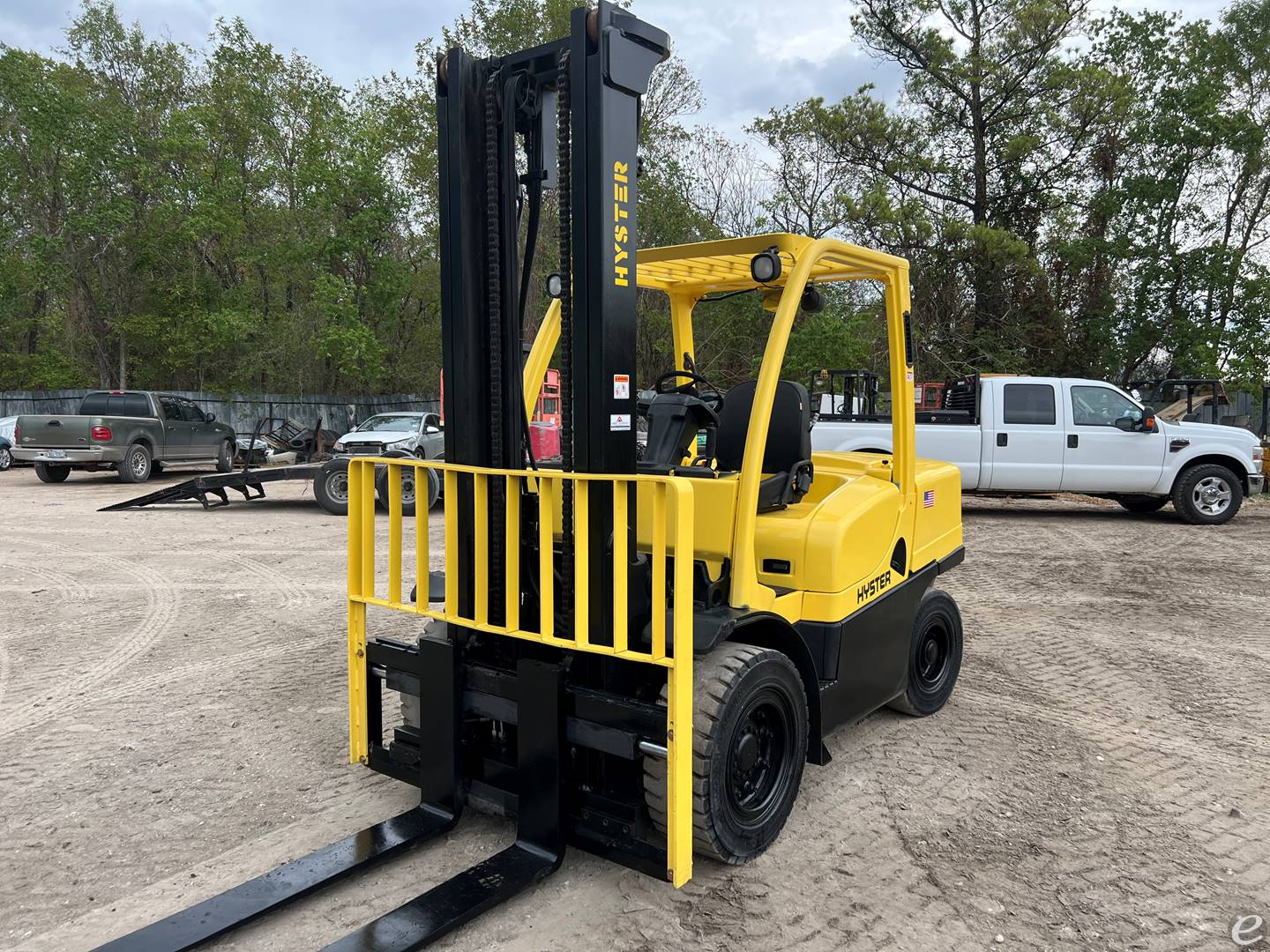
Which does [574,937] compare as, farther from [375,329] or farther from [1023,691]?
[375,329]

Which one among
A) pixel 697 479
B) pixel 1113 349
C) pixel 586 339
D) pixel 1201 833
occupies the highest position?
pixel 1113 349

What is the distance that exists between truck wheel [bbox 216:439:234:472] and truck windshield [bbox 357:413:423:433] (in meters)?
5.03

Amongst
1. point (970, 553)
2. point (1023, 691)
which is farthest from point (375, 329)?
point (1023, 691)

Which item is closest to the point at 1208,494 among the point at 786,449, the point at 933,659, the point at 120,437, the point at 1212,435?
the point at 1212,435

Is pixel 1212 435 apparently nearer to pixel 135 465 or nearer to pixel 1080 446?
pixel 1080 446

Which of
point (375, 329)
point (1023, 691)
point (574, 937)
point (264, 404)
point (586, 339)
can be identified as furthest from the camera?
point (375, 329)

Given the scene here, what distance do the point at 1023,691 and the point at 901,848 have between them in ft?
8.01

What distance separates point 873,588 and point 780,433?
0.87 m

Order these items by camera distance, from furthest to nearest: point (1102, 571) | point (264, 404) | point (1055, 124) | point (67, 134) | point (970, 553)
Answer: point (264, 404) → point (67, 134) → point (1055, 124) → point (970, 553) → point (1102, 571)

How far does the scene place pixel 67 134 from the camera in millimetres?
28172

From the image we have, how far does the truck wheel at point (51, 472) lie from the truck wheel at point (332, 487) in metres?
8.29

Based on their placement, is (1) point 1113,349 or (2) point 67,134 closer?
(1) point 1113,349

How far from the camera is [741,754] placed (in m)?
3.38

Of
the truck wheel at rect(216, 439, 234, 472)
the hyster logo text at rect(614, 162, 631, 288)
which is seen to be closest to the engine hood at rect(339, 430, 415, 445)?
the truck wheel at rect(216, 439, 234, 472)
